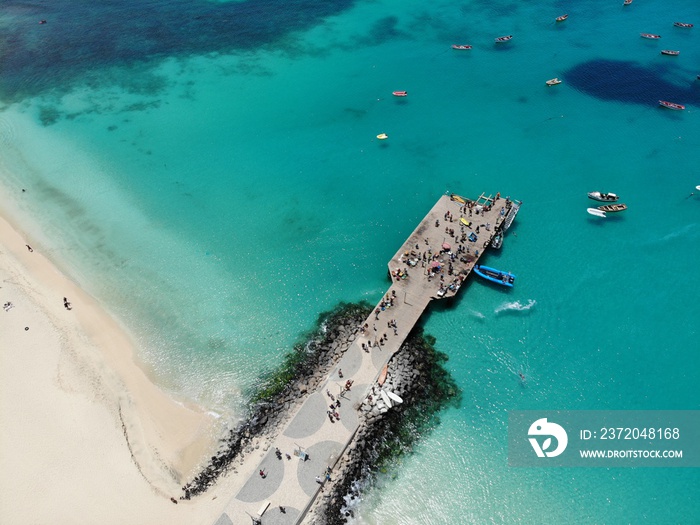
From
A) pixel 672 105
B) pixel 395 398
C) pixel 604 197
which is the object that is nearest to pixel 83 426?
pixel 395 398

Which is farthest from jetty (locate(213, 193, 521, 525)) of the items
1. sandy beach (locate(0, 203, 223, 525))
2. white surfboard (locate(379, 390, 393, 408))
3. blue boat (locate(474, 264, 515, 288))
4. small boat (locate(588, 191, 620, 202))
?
small boat (locate(588, 191, 620, 202))

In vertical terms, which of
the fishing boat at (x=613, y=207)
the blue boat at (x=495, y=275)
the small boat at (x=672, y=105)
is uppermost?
the small boat at (x=672, y=105)

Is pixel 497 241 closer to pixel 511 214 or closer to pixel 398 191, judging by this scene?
pixel 511 214

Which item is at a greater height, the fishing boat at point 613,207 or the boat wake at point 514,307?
the fishing boat at point 613,207

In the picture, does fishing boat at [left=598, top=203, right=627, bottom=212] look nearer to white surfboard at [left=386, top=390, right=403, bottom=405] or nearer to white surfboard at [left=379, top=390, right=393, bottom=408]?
white surfboard at [left=386, top=390, right=403, bottom=405]

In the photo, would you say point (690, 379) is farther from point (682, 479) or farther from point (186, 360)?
point (186, 360)

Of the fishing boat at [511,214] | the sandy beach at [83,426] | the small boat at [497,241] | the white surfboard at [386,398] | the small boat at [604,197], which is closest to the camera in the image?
the sandy beach at [83,426]

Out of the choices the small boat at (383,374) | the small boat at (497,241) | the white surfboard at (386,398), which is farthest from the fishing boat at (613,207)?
the white surfboard at (386,398)

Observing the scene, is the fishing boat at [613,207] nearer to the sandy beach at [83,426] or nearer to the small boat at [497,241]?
the small boat at [497,241]

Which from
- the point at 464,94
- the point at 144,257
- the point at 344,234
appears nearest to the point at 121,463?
the point at 144,257
